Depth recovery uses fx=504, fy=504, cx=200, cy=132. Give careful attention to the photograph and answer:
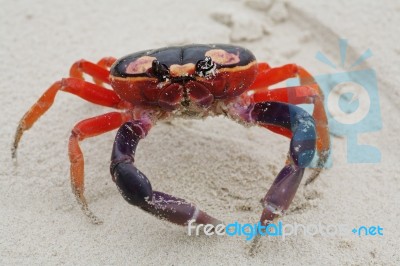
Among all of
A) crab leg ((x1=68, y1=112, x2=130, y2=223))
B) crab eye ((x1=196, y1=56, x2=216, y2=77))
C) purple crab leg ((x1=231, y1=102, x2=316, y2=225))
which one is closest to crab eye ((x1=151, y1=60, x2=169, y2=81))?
crab eye ((x1=196, y1=56, x2=216, y2=77))

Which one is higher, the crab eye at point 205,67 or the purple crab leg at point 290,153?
the crab eye at point 205,67

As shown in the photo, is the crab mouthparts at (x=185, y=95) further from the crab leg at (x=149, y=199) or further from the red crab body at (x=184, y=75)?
the crab leg at (x=149, y=199)

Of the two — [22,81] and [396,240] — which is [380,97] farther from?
[22,81]

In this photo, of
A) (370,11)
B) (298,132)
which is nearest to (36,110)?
(298,132)

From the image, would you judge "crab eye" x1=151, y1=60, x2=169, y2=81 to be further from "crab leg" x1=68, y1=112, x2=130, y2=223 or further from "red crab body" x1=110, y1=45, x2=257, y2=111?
"crab leg" x1=68, y1=112, x2=130, y2=223

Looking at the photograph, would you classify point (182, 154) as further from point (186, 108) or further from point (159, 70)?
point (159, 70)

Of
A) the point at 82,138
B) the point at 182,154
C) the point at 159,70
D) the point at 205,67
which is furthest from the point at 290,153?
the point at 82,138

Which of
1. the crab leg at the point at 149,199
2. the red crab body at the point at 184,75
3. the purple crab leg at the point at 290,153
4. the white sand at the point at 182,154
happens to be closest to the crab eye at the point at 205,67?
the red crab body at the point at 184,75
